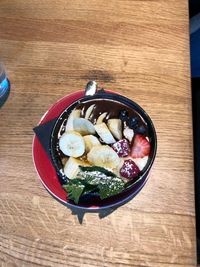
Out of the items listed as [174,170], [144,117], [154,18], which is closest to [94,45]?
[154,18]

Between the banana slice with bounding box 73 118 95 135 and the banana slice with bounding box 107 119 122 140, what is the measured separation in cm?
4

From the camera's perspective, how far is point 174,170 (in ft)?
2.50

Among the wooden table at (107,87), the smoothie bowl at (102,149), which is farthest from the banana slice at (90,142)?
the wooden table at (107,87)

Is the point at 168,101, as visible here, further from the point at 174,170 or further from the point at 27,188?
the point at 27,188

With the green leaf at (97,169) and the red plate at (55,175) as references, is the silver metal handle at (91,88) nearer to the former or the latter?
the red plate at (55,175)

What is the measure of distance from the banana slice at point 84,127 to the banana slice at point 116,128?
0.12 ft

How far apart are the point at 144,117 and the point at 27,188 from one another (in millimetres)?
284

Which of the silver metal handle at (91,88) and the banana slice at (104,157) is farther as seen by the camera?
the silver metal handle at (91,88)

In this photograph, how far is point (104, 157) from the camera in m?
0.71

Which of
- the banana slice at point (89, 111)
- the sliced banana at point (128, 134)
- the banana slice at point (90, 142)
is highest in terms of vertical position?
the banana slice at point (89, 111)

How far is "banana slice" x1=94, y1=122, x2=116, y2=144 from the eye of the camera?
0.73 metres

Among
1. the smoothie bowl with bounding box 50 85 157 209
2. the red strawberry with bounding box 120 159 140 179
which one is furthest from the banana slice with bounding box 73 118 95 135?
the red strawberry with bounding box 120 159 140 179

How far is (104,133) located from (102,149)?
38mm

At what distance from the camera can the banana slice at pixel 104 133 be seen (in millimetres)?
732
